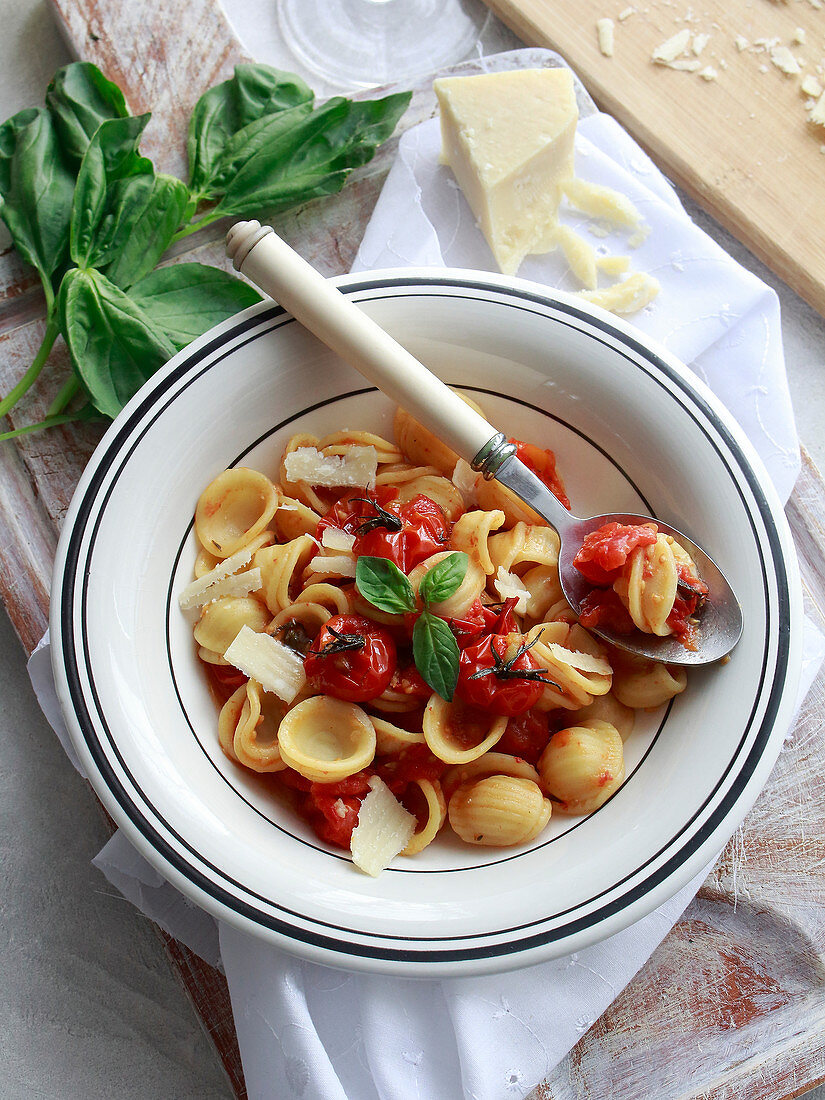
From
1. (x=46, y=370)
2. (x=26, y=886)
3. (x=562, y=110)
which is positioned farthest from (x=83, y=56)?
(x=26, y=886)

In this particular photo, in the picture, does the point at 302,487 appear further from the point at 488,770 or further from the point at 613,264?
the point at 613,264

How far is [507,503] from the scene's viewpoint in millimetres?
2338

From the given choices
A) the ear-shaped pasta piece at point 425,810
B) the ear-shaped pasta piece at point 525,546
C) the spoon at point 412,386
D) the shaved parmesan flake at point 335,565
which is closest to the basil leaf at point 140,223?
the spoon at point 412,386

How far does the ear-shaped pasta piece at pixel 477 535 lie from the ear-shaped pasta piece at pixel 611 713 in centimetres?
42

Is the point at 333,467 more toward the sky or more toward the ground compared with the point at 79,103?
more toward the ground

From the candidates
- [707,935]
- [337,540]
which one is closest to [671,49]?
[337,540]

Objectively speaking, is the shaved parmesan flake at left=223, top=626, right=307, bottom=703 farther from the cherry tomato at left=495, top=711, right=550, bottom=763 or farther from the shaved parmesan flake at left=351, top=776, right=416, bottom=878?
the cherry tomato at left=495, top=711, right=550, bottom=763

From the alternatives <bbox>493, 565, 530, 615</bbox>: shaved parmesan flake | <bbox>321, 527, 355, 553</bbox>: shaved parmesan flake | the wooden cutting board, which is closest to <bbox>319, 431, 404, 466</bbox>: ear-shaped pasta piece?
<bbox>321, 527, 355, 553</bbox>: shaved parmesan flake

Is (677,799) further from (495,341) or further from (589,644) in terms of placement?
(495,341)

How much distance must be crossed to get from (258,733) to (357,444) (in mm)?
778

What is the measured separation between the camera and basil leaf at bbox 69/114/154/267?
8.41ft

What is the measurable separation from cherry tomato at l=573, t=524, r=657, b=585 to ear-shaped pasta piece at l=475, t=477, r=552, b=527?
0.55ft

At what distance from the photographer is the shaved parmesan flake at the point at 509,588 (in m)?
2.19

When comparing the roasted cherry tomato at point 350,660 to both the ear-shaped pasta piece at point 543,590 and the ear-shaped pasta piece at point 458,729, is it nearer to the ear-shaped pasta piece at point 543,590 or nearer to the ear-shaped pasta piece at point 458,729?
the ear-shaped pasta piece at point 458,729
